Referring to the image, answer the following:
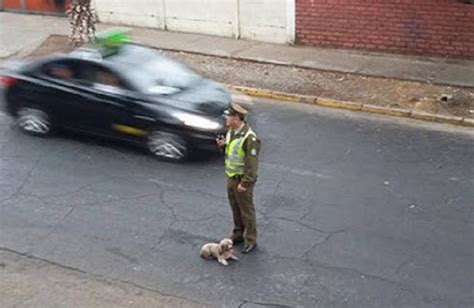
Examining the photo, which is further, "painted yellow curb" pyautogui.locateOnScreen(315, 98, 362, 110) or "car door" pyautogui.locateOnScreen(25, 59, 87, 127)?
"painted yellow curb" pyautogui.locateOnScreen(315, 98, 362, 110)

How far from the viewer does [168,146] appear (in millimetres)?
12023

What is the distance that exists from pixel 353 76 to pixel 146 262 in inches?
332

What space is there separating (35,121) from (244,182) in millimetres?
5339

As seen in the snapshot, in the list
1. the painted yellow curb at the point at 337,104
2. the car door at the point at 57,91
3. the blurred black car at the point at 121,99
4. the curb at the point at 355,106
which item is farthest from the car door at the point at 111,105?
the painted yellow curb at the point at 337,104

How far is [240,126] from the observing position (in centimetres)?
902

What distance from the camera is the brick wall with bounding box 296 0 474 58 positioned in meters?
16.9

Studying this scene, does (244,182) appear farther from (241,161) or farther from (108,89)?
(108,89)

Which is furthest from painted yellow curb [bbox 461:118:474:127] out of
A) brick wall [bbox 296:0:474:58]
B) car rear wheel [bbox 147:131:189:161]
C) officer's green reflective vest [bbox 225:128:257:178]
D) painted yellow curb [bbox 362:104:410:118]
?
officer's green reflective vest [bbox 225:128:257:178]

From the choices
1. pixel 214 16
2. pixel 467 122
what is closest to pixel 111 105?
pixel 467 122

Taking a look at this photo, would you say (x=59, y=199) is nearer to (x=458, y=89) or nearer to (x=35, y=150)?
(x=35, y=150)

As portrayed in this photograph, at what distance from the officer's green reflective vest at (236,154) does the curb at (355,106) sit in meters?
6.11

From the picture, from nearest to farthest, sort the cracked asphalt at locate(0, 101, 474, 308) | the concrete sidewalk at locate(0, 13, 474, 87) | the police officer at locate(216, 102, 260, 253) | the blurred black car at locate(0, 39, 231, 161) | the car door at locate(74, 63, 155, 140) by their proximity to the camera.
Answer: the cracked asphalt at locate(0, 101, 474, 308), the police officer at locate(216, 102, 260, 253), the blurred black car at locate(0, 39, 231, 161), the car door at locate(74, 63, 155, 140), the concrete sidewalk at locate(0, 13, 474, 87)

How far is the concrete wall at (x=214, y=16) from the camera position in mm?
18703

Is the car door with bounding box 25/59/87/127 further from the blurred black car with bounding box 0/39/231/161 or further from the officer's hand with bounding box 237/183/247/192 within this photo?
the officer's hand with bounding box 237/183/247/192
